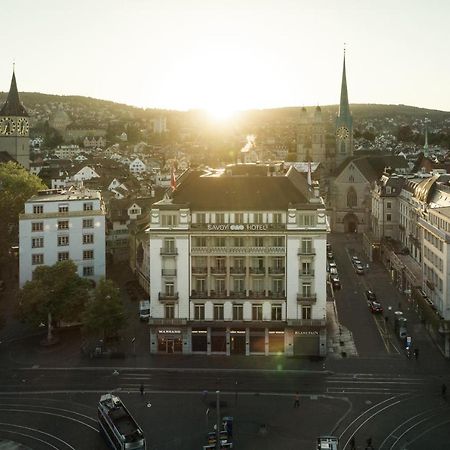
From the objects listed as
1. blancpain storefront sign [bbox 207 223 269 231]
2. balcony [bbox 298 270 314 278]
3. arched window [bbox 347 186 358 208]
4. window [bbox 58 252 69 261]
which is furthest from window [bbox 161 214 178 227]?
arched window [bbox 347 186 358 208]

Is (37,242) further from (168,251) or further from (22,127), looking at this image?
(22,127)

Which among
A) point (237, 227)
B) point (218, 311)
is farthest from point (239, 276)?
point (237, 227)

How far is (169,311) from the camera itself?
65312 mm

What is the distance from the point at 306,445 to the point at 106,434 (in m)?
13.6

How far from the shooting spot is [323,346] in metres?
63.8

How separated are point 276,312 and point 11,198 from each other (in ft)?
169

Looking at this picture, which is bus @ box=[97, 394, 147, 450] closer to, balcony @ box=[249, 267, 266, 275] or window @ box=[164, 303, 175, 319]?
window @ box=[164, 303, 175, 319]

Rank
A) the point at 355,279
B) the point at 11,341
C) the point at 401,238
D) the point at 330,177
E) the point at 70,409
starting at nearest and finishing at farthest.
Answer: the point at 70,409 → the point at 11,341 → the point at 355,279 → the point at 401,238 → the point at 330,177

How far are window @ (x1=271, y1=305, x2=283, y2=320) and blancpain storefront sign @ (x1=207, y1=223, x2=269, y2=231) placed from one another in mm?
7592

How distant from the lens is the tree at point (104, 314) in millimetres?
64312

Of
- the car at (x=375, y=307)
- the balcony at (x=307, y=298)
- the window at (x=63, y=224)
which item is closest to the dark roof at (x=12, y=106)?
the window at (x=63, y=224)

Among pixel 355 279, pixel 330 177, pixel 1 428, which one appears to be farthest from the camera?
pixel 330 177

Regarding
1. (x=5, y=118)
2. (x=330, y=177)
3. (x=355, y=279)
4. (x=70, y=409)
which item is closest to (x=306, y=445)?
(x=70, y=409)

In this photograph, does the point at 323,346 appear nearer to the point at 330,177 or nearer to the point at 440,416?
the point at 440,416
